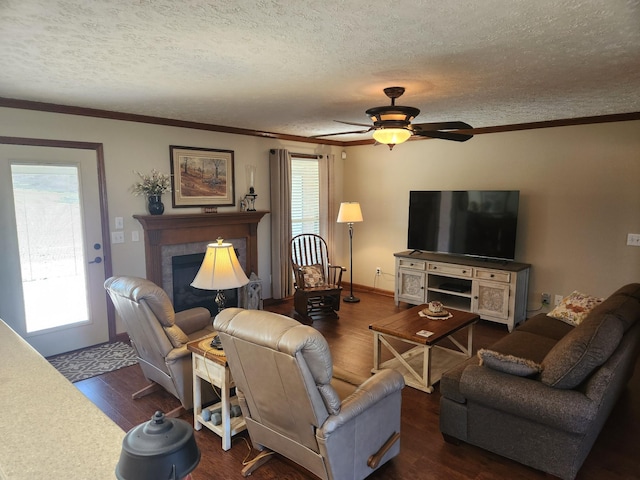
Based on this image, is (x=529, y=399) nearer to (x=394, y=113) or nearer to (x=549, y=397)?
(x=549, y=397)

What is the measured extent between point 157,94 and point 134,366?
8.30 ft

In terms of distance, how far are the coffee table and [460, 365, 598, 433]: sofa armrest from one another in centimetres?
82

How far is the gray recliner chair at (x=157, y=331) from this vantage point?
112 inches

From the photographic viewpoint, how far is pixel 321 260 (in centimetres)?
650

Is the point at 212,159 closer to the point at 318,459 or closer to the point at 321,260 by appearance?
the point at 321,260

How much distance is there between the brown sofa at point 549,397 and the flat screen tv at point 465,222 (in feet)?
7.65

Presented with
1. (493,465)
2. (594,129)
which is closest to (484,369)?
(493,465)

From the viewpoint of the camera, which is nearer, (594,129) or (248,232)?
(594,129)

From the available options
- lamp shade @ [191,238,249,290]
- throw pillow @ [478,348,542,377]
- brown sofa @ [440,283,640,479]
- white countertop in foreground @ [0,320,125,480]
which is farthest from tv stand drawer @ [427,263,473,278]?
white countertop in foreground @ [0,320,125,480]

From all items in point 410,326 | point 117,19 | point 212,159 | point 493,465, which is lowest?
point 493,465

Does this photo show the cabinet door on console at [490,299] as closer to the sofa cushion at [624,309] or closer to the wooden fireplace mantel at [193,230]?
the sofa cushion at [624,309]

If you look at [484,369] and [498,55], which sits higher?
[498,55]

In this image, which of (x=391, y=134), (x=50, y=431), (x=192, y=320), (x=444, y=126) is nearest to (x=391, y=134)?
(x=391, y=134)

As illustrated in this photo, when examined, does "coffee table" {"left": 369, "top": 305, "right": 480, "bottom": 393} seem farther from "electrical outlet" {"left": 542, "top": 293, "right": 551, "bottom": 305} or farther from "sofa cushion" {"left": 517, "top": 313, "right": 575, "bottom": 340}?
"electrical outlet" {"left": 542, "top": 293, "right": 551, "bottom": 305}
